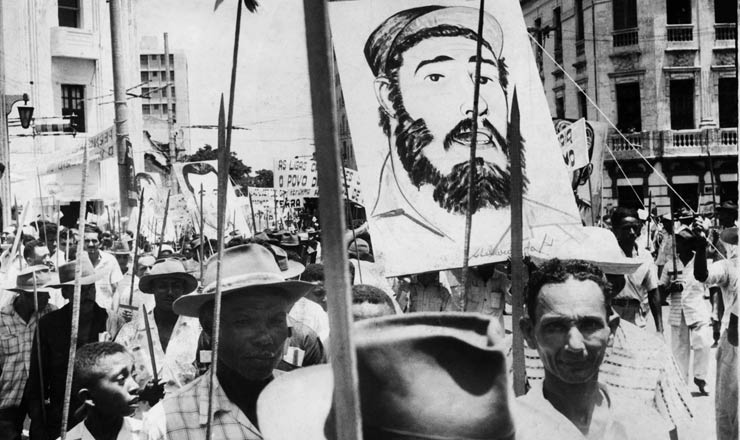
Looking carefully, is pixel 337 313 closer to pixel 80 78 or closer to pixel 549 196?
pixel 549 196

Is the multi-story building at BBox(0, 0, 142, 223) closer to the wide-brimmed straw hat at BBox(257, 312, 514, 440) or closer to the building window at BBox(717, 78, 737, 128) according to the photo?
the building window at BBox(717, 78, 737, 128)

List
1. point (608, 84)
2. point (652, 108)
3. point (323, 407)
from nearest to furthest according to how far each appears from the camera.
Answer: point (323, 407) → point (652, 108) → point (608, 84)

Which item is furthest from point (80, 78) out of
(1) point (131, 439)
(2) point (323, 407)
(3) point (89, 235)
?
(2) point (323, 407)

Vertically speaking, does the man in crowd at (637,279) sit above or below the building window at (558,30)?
below

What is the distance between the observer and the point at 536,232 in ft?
10.6

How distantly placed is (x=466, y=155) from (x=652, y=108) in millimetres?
3311

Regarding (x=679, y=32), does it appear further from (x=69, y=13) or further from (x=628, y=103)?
(x=69, y=13)

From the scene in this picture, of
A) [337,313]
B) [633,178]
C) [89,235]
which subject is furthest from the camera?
[633,178]

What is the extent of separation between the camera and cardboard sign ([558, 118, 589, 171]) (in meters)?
5.44

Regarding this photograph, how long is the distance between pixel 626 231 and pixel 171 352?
2.88 metres

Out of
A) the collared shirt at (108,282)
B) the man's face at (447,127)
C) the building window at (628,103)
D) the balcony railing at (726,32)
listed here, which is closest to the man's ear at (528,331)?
the man's face at (447,127)

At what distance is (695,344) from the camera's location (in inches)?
258

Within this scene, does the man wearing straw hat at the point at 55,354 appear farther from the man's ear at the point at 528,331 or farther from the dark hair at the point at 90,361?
the man's ear at the point at 528,331

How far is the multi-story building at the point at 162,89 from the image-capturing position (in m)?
3.22
